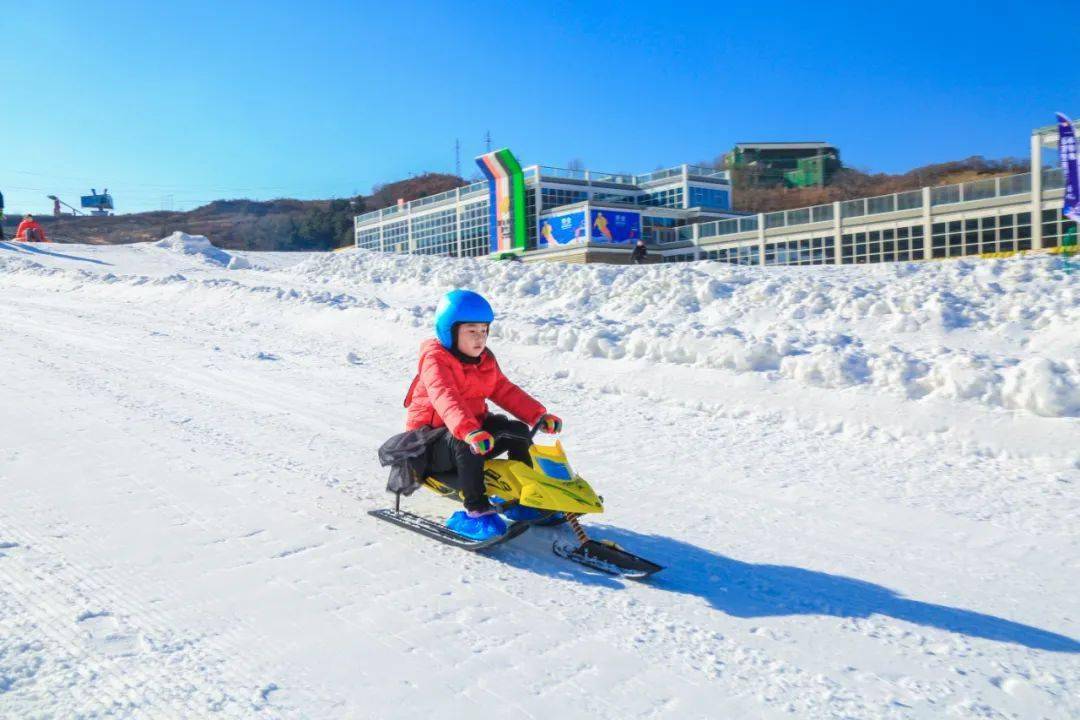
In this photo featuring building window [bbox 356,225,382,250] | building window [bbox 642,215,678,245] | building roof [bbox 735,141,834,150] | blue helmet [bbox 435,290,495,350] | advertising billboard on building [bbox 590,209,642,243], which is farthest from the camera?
building roof [bbox 735,141,834,150]

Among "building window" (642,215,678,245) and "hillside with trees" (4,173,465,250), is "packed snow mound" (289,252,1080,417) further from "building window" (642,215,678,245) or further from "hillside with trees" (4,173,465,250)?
"hillside with trees" (4,173,465,250)

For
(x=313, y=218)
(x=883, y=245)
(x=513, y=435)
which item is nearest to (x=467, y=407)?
(x=513, y=435)

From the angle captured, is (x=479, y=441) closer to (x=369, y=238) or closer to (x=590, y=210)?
(x=590, y=210)

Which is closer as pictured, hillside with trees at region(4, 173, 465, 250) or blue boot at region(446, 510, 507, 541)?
blue boot at region(446, 510, 507, 541)

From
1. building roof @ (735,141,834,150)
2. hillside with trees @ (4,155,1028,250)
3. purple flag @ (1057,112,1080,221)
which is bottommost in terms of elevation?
purple flag @ (1057,112,1080,221)

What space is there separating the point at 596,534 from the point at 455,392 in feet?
4.07

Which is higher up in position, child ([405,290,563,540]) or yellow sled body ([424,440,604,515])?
child ([405,290,563,540])

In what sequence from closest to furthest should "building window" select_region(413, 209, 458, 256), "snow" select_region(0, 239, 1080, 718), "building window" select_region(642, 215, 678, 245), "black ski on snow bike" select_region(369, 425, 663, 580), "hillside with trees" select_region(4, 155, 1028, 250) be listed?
"snow" select_region(0, 239, 1080, 718) → "black ski on snow bike" select_region(369, 425, 663, 580) → "building window" select_region(642, 215, 678, 245) → "building window" select_region(413, 209, 458, 256) → "hillside with trees" select_region(4, 155, 1028, 250)

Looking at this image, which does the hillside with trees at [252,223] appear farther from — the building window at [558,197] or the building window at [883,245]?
the building window at [883,245]

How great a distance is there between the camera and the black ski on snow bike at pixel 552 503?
4059 mm

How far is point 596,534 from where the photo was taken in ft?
15.4

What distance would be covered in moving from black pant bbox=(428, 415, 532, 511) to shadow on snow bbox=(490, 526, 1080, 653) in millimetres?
370

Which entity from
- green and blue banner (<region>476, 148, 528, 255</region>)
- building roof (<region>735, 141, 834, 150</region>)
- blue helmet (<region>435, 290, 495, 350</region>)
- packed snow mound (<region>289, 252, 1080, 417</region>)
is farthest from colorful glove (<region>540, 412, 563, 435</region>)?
building roof (<region>735, 141, 834, 150</region>)

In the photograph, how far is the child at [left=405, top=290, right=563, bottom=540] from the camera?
4.32 m
